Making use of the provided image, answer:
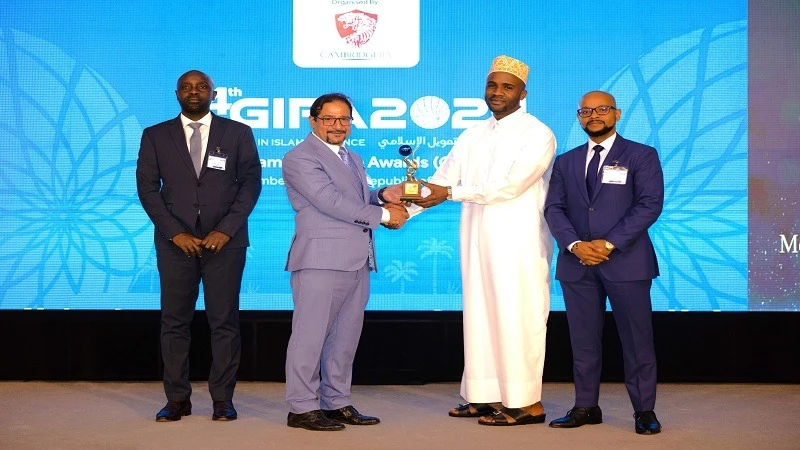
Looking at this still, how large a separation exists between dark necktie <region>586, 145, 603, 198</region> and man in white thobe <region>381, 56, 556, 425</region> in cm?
22

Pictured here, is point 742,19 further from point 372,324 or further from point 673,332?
point 372,324

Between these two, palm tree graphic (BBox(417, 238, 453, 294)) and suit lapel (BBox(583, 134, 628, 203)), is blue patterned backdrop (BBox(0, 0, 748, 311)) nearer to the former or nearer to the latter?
palm tree graphic (BBox(417, 238, 453, 294))

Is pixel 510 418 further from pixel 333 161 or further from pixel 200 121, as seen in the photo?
pixel 200 121

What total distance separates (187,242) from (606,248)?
74.1 inches

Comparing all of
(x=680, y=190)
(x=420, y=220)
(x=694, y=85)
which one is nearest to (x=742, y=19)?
(x=694, y=85)

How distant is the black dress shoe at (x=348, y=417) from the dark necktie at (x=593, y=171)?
1.44m

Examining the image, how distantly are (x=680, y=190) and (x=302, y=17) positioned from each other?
2.42 m

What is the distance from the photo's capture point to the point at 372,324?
19.7 ft

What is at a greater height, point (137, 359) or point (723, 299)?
point (723, 299)

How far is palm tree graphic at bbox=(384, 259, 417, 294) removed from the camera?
5.96 metres

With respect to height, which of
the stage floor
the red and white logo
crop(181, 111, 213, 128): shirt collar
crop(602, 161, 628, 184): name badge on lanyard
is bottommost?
the stage floor

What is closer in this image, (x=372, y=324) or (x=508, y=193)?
(x=508, y=193)

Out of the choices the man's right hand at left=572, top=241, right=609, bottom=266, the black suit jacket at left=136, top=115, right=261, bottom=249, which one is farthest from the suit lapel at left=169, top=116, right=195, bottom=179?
the man's right hand at left=572, top=241, right=609, bottom=266

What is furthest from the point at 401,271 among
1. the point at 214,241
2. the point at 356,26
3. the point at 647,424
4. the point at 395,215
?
the point at 647,424
